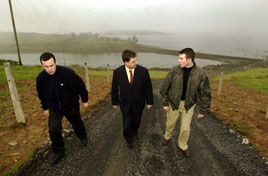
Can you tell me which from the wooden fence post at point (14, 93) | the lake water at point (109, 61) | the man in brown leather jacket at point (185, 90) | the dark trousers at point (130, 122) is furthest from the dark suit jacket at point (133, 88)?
the lake water at point (109, 61)

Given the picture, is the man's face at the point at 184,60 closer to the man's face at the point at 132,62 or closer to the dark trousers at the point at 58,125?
the man's face at the point at 132,62

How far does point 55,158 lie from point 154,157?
244 centimetres

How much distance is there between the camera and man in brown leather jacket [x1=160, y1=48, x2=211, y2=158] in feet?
11.3

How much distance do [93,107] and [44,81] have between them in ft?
13.3

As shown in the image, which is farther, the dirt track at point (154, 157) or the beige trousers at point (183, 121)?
the beige trousers at point (183, 121)

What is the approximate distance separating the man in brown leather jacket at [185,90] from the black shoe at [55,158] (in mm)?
→ 2951

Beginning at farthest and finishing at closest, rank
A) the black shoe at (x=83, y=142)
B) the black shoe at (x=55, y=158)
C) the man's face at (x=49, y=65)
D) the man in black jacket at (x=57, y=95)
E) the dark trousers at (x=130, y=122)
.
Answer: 1. the black shoe at (x=83, y=142)
2. the dark trousers at (x=130, y=122)
3. the black shoe at (x=55, y=158)
4. the man in black jacket at (x=57, y=95)
5. the man's face at (x=49, y=65)

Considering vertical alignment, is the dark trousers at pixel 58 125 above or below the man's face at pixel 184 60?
below

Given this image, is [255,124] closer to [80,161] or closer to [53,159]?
[80,161]

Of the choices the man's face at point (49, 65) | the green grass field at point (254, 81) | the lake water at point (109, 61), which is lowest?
the lake water at point (109, 61)

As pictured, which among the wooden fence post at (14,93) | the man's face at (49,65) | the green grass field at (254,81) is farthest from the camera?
the green grass field at (254,81)

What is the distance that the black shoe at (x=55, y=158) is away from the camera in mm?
3549

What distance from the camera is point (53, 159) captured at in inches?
141

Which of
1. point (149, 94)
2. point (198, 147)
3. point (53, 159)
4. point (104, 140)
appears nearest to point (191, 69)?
point (149, 94)
